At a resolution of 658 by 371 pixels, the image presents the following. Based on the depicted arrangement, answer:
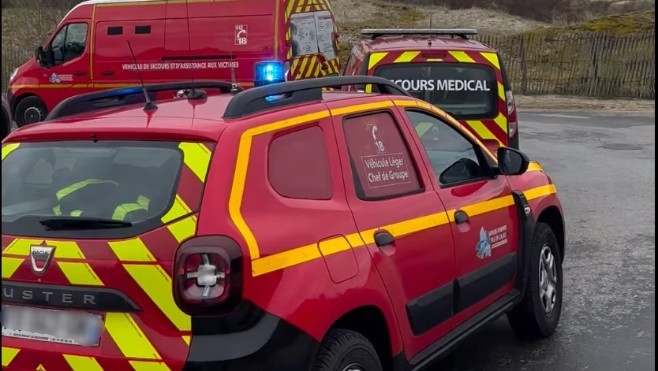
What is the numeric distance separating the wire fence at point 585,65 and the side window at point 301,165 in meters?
22.2

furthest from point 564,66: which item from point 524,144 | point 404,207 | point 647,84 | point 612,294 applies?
point 404,207

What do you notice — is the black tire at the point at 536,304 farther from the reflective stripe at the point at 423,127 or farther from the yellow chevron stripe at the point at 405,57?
the yellow chevron stripe at the point at 405,57

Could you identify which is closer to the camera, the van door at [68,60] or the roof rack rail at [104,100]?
the roof rack rail at [104,100]

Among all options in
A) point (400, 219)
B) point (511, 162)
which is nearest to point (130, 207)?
point (400, 219)

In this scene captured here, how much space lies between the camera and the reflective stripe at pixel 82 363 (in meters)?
3.00

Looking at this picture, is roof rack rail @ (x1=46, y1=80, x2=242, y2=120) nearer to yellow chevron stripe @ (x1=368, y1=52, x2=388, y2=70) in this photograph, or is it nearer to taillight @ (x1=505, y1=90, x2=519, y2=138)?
yellow chevron stripe @ (x1=368, y1=52, x2=388, y2=70)

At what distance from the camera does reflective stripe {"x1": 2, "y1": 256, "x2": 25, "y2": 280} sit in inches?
123

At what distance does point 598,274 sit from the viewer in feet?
23.0

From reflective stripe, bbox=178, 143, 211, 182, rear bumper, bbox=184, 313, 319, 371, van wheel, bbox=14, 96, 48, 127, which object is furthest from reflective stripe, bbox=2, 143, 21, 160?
van wheel, bbox=14, 96, 48, 127

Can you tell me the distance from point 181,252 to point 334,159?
953 mm

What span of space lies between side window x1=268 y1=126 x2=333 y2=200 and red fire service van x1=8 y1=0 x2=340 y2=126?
11197mm

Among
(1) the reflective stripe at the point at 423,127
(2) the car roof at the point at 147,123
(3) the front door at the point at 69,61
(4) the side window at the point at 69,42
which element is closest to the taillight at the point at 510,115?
(1) the reflective stripe at the point at 423,127

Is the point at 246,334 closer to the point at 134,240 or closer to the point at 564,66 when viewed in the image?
the point at 134,240

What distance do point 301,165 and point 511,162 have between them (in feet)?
6.01
